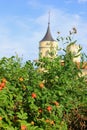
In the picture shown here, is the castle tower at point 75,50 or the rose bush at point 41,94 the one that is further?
the castle tower at point 75,50

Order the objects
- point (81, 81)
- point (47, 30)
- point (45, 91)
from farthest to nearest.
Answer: point (47, 30) → point (81, 81) → point (45, 91)

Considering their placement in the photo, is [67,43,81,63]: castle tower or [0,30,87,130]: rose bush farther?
[67,43,81,63]: castle tower

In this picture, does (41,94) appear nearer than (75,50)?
Yes

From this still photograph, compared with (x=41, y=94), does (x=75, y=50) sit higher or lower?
higher

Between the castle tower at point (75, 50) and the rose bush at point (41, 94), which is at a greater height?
the castle tower at point (75, 50)

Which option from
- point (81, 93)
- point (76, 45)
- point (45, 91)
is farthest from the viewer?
point (76, 45)

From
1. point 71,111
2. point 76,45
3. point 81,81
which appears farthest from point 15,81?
point 76,45

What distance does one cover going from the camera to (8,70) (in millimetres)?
4945

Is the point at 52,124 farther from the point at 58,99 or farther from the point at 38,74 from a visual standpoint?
the point at 38,74

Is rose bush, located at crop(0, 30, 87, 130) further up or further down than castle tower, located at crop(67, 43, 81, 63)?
further down

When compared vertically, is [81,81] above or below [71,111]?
above

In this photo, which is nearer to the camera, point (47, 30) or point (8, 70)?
point (8, 70)

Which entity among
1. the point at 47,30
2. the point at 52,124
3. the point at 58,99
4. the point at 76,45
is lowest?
the point at 52,124

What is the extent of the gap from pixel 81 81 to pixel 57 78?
2.77ft
